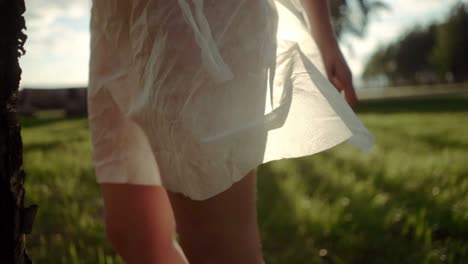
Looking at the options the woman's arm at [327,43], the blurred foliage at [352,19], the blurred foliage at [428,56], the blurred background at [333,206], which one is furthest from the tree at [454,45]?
the woman's arm at [327,43]

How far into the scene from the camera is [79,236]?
202 cm

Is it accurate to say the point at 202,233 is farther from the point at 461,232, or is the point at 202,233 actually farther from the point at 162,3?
the point at 461,232

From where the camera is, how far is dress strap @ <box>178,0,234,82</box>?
707 mm

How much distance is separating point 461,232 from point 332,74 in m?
1.40

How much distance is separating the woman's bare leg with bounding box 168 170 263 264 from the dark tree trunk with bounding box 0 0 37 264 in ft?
0.87

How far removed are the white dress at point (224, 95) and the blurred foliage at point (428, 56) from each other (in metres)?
37.0

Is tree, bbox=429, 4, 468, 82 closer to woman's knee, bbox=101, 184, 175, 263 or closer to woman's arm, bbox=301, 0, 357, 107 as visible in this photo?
woman's arm, bbox=301, 0, 357, 107

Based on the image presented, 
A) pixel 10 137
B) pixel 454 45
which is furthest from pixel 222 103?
pixel 454 45

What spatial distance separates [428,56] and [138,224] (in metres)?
45.1

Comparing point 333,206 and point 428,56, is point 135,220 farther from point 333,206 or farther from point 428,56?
point 428,56

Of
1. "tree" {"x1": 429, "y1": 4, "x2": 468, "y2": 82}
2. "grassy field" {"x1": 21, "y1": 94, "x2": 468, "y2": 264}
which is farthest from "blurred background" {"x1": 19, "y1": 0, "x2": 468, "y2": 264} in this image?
"tree" {"x1": 429, "y1": 4, "x2": 468, "y2": 82}

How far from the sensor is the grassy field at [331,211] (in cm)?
179

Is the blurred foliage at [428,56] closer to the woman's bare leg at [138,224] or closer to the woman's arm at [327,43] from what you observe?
the woman's arm at [327,43]

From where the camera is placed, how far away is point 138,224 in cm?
109
